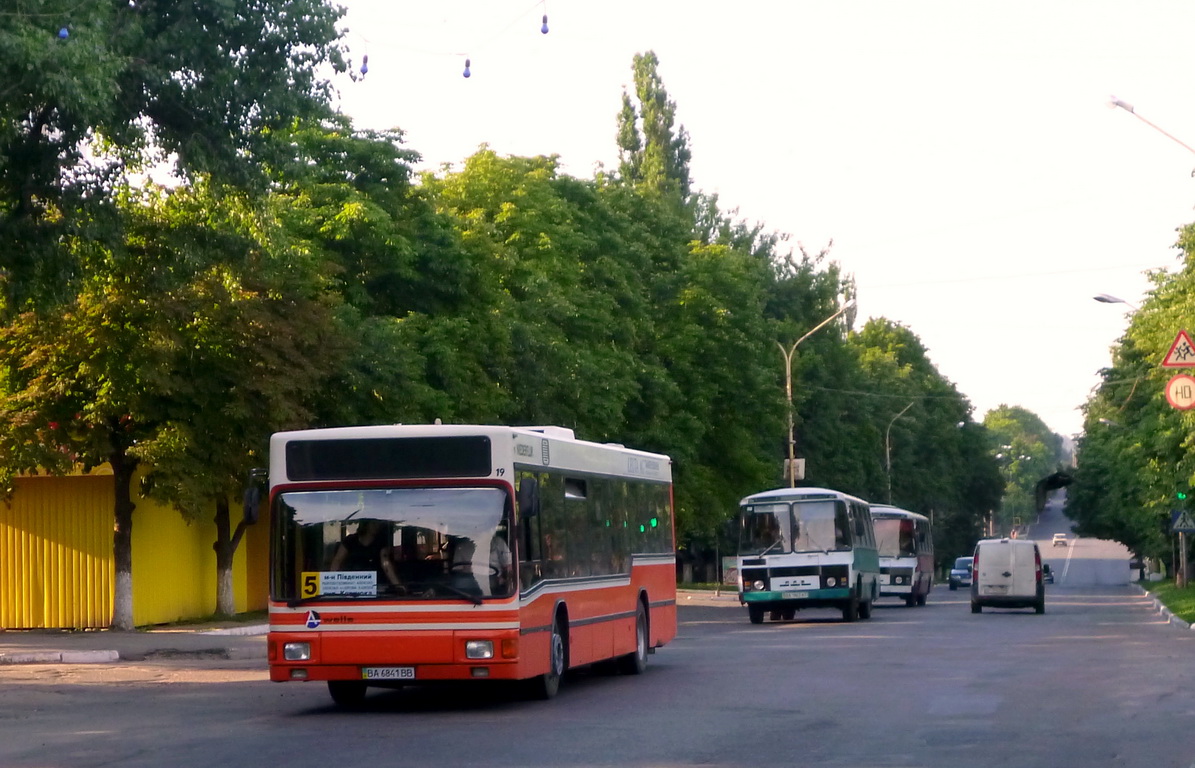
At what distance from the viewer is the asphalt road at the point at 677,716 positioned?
40.1 ft

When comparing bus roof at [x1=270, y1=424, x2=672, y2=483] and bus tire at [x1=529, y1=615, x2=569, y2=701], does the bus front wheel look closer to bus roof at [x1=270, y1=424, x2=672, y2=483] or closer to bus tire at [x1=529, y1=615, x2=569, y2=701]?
bus tire at [x1=529, y1=615, x2=569, y2=701]

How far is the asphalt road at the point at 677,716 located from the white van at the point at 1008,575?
18624 mm

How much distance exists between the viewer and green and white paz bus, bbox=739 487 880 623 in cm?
3697

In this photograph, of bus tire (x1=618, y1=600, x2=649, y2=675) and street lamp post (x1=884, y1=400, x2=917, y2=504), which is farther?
street lamp post (x1=884, y1=400, x2=917, y2=504)

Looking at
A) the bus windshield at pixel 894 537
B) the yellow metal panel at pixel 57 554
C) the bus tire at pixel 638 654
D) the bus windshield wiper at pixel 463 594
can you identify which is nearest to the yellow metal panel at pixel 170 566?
the yellow metal panel at pixel 57 554

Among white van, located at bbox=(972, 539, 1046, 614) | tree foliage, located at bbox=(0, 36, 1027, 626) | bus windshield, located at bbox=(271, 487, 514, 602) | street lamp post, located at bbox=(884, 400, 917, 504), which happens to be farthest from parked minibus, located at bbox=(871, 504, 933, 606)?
bus windshield, located at bbox=(271, 487, 514, 602)

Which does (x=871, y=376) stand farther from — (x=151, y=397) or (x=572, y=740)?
(x=572, y=740)

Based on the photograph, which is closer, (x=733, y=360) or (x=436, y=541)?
(x=436, y=541)

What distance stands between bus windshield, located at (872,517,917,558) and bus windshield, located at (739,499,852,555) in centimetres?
1761

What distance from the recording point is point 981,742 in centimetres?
1296

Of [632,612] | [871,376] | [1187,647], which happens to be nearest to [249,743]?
[632,612]

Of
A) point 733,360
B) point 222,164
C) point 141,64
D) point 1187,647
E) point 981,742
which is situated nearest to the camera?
point 981,742

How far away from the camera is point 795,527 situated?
1465 inches

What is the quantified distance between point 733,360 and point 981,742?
130ft
